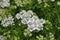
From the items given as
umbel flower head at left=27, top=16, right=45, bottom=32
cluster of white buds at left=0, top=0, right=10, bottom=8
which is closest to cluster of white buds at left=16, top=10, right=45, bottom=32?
umbel flower head at left=27, top=16, right=45, bottom=32

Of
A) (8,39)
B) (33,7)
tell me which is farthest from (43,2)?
(8,39)

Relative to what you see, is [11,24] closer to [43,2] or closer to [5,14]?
[5,14]

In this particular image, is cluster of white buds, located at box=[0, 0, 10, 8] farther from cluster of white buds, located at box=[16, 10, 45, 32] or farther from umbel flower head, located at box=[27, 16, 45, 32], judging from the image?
umbel flower head, located at box=[27, 16, 45, 32]

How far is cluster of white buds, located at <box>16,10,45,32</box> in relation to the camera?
8.38 feet

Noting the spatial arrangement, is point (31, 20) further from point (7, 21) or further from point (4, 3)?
point (4, 3)

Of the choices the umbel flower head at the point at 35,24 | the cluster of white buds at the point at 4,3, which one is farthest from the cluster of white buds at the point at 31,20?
the cluster of white buds at the point at 4,3

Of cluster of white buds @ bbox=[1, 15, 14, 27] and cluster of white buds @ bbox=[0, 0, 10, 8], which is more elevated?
cluster of white buds @ bbox=[0, 0, 10, 8]

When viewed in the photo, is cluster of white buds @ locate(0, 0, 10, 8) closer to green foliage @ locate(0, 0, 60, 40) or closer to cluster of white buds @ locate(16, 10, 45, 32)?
green foliage @ locate(0, 0, 60, 40)

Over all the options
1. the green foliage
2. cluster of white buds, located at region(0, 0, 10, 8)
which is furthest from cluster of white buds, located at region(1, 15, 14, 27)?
cluster of white buds, located at region(0, 0, 10, 8)

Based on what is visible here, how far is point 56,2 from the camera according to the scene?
277 centimetres

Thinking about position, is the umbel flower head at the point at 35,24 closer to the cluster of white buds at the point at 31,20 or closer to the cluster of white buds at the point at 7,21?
the cluster of white buds at the point at 31,20

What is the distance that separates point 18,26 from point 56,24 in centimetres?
42

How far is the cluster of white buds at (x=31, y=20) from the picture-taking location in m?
2.55

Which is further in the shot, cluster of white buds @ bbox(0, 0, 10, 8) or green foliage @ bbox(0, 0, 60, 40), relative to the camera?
cluster of white buds @ bbox(0, 0, 10, 8)
